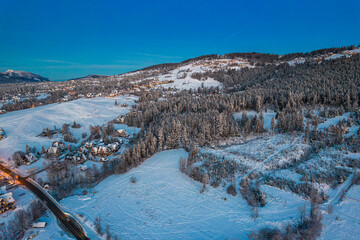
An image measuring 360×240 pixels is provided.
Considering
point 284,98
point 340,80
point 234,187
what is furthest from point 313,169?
point 340,80

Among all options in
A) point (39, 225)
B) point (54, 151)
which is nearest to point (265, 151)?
point (39, 225)

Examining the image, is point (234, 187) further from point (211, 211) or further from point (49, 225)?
point (49, 225)

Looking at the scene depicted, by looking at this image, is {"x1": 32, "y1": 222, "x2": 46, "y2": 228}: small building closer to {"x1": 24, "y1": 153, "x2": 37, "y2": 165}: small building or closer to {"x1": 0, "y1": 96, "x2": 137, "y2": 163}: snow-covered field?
{"x1": 24, "y1": 153, "x2": 37, "y2": 165}: small building

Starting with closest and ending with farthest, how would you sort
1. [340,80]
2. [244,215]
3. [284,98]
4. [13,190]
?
[244,215], [13,190], [284,98], [340,80]

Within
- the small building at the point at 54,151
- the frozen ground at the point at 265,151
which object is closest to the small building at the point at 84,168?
the small building at the point at 54,151

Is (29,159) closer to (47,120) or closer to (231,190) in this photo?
(47,120)

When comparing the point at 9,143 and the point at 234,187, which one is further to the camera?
the point at 9,143

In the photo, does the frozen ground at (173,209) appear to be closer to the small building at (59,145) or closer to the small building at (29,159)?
the small building at (29,159)
